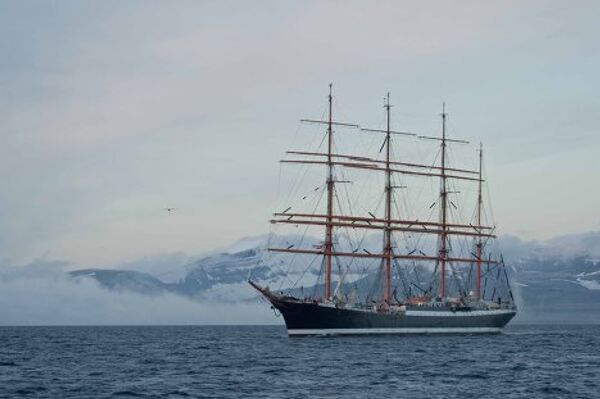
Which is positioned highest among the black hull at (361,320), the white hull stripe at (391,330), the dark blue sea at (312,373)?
the black hull at (361,320)

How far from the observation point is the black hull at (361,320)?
13062cm

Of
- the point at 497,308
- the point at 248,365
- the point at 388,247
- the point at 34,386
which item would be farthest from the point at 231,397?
the point at 497,308

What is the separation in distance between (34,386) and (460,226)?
11196 cm

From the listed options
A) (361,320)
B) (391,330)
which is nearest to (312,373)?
(361,320)

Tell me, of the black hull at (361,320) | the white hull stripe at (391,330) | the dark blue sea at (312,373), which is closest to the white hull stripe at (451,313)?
the black hull at (361,320)

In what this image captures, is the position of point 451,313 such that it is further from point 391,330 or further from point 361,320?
point 361,320

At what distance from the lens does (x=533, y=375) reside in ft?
244

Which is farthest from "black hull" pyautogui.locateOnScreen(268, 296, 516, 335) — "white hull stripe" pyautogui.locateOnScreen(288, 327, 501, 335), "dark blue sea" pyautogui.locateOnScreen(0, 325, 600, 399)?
"dark blue sea" pyautogui.locateOnScreen(0, 325, 600, 399)

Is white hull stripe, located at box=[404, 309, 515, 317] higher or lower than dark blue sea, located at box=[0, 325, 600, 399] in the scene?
higher

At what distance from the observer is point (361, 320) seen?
134m

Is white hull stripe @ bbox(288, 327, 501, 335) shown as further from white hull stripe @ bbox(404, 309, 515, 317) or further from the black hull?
white hull stripe @ bbox(404, 309, 515, 317)

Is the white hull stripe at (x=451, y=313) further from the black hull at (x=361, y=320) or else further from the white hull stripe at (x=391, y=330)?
the white hull stripe at (x=391, y=330)

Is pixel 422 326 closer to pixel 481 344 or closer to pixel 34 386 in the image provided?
pixel 481 344

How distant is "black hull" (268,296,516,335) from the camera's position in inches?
5143
